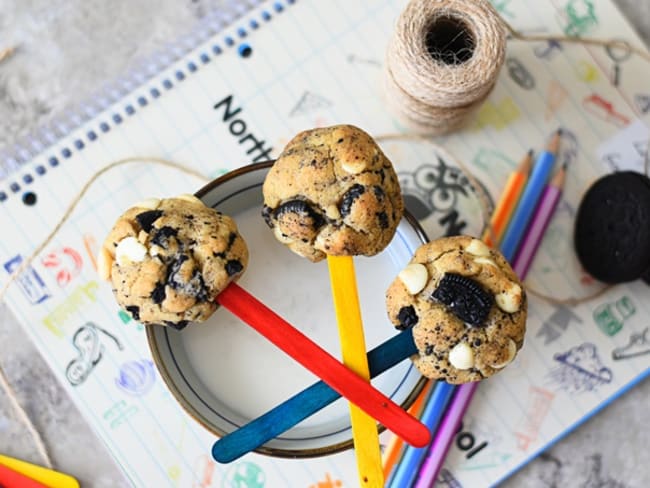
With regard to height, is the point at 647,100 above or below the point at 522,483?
above

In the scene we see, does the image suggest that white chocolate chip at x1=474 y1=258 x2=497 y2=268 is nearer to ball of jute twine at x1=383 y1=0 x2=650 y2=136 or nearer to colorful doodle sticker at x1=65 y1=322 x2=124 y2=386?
ball of jute twine at x1=383 y1=0 x2=650 y2=136

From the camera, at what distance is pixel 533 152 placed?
25.6 inches

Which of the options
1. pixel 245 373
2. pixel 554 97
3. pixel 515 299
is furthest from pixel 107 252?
pixel 554 97

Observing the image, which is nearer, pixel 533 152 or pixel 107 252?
pixel 107 252

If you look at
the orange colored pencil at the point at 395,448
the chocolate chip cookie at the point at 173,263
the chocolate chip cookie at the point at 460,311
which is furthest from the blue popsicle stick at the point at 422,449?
the chocolate chip cookie at the point at 173,263

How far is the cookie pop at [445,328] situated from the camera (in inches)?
19.0

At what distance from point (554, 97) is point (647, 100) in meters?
0.09

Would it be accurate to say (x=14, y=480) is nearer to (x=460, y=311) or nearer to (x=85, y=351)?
(x=85, y=351)

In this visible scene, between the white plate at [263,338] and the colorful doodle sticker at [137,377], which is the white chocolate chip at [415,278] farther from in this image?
the colorful doodle sticker at [137,377]

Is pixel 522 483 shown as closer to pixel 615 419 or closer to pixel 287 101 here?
pixel 615 419

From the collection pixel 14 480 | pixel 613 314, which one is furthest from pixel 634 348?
pixel 14 480

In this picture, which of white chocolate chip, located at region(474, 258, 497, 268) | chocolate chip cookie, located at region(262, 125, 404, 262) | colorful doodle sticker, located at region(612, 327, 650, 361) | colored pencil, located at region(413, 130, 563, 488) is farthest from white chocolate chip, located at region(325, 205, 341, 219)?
colorful doodle sticker, located at region(612, 327, 650, 361)

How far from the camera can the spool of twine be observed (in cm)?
54

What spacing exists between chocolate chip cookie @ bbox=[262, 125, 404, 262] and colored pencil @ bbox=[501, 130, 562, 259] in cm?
18
